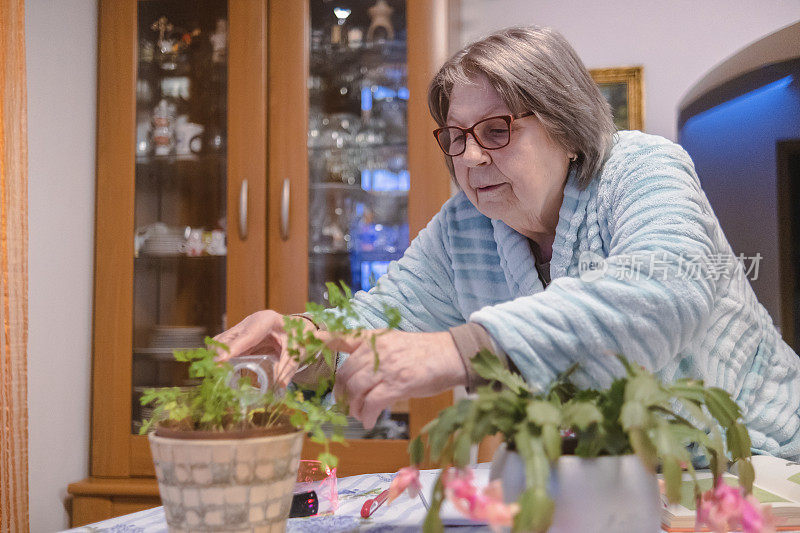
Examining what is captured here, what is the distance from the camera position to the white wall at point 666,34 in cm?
245

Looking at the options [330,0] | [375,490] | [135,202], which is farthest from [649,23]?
[375,490]

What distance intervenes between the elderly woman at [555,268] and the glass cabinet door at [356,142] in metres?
1.11

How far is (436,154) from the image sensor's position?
7.75 feet

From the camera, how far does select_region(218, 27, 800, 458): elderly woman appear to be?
2.43 ft

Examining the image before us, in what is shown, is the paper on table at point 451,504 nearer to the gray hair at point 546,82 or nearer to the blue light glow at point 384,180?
the gray hair at point 546,82

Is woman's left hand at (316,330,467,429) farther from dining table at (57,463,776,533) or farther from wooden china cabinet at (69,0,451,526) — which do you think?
wooden china cabinet at (69,0,451,526)

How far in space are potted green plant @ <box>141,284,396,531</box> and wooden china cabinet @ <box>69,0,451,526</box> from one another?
1688 mm

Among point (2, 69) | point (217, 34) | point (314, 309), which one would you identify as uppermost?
point (217, 34)

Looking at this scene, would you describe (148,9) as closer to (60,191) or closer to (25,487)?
(60,191)

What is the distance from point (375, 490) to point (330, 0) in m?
1.99

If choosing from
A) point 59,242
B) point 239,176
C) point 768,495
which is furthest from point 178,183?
Result: point 768,495

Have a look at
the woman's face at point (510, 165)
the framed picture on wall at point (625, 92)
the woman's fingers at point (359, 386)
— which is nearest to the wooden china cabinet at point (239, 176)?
the framed picture on wall at point (625, 92)

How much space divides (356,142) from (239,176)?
17.3 inches

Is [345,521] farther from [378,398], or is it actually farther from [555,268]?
[555,268]
